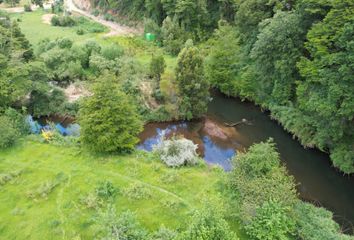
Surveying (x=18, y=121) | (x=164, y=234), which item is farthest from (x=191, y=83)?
(x=164, y=234)

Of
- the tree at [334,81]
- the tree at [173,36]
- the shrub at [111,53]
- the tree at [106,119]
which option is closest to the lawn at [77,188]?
the tree at [106,119]

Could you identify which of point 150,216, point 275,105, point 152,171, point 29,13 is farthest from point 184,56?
point 29,13

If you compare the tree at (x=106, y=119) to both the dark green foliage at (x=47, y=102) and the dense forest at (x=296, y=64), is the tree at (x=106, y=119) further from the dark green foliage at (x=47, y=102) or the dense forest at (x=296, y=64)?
the dense forest at (x=296, y=64)

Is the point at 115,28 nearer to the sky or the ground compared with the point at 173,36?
nearer to the ground

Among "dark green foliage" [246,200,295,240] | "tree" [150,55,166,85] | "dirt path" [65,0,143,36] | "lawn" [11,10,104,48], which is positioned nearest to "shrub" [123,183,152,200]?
"dark green foliage" [246,200,295,240]

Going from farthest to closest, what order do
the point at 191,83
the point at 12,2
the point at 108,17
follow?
the point at 12,2
the point at 108,17
the point at 191,83

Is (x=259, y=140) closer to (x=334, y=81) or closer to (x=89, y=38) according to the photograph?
(x=334, y=81)

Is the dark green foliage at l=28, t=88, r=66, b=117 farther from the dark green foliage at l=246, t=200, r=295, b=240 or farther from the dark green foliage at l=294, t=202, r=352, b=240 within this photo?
the dark green foliage at l=294, t=202, r=352, b=240

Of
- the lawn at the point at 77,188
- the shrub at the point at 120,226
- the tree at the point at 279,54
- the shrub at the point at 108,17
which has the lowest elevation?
the lawn at the point at 77,188
